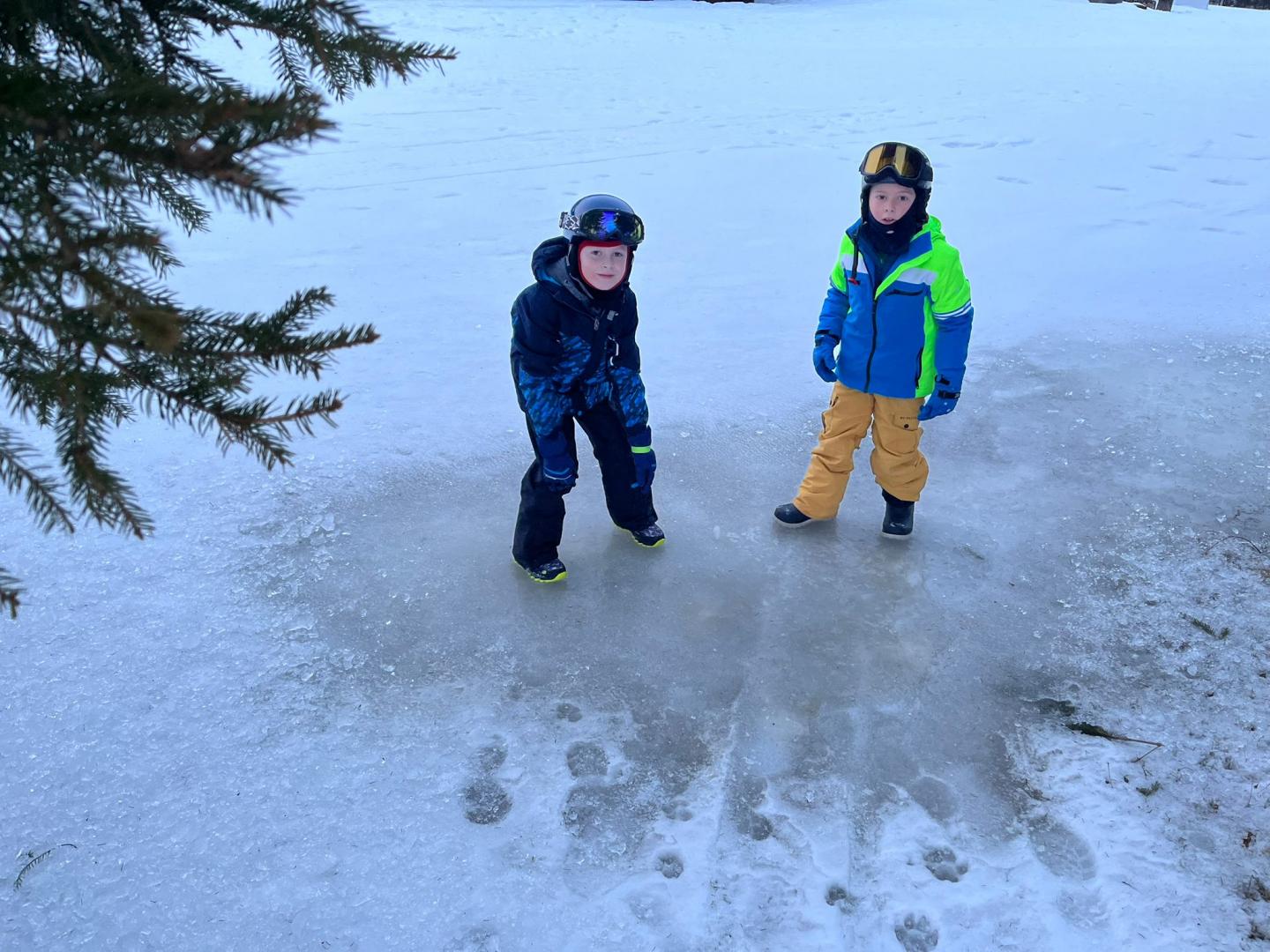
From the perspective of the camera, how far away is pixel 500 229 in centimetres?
891

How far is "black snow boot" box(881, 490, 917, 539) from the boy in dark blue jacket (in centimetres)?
108

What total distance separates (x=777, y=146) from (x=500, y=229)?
4378 millimetres

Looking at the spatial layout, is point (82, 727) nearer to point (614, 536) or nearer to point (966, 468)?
point (614, 536)

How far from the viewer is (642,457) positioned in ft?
13.9

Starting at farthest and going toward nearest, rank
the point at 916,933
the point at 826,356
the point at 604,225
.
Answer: the point at 826,356, the point at 604,225, the point at 916,933

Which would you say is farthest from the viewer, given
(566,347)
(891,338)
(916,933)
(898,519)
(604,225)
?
(898,519)

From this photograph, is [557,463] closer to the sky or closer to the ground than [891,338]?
closer to the ground

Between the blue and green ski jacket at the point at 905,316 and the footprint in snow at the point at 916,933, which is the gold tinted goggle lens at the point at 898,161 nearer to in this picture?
the blue and green ski jacket at the point at 905,316

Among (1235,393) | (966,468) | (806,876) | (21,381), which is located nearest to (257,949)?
(806,876)

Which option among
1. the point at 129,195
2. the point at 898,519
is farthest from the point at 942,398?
A: the point at 129,195

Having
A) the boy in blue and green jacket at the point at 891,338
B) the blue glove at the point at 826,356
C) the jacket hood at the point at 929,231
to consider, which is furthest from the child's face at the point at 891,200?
the blue glove at the point at 826,356

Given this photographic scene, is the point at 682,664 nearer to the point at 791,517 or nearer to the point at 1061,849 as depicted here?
the point at 791,517

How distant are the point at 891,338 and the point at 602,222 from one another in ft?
4.45

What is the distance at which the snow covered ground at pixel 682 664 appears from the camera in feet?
9.00
